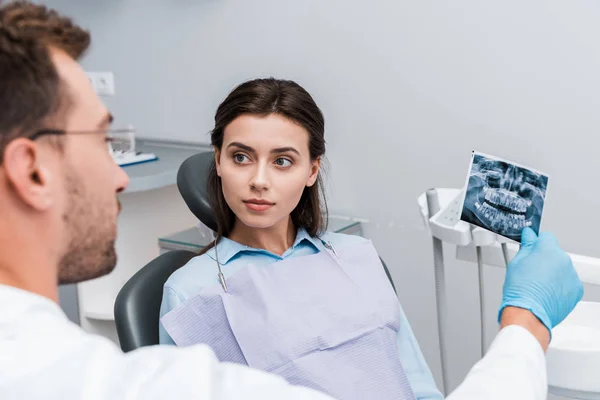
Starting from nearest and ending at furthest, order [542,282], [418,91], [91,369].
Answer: [91,369]
[542,282]
[418,91]

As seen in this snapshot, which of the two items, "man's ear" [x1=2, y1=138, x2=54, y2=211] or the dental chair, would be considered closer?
"man's ear" [x1=2, y1=138, x2=54, y2=211]

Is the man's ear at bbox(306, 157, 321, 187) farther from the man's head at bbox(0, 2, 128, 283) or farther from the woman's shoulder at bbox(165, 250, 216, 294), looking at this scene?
the man's head at bbox(0, 2, 128, 283)

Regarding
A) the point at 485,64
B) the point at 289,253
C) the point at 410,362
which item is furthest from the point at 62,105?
the point at 485,64

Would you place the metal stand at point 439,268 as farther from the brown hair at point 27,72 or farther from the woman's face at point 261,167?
the brown hair at point 27,72

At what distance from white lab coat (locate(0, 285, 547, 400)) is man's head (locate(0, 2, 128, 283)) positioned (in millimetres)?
92

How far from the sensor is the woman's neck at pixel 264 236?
1.44 meters

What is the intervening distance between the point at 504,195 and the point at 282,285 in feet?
1.44

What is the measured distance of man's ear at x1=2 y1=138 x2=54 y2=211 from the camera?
73cm

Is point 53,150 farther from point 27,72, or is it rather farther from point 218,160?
point 218,160

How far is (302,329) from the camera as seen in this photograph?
128 cm

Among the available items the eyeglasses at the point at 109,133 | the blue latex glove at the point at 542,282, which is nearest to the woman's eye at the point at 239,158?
the eyeglasses at the point at 109,133

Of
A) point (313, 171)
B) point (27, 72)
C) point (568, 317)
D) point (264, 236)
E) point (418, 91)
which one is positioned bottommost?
point (568, 317)

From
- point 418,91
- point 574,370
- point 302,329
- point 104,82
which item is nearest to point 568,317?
point 574,370

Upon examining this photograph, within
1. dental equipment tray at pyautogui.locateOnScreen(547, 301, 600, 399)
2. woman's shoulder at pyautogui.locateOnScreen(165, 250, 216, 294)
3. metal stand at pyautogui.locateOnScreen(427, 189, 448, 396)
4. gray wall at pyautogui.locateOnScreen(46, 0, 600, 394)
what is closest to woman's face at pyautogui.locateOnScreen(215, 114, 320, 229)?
woman's shoulder at pyautogui.locateOnScreen(165, 250, 216, 294)
